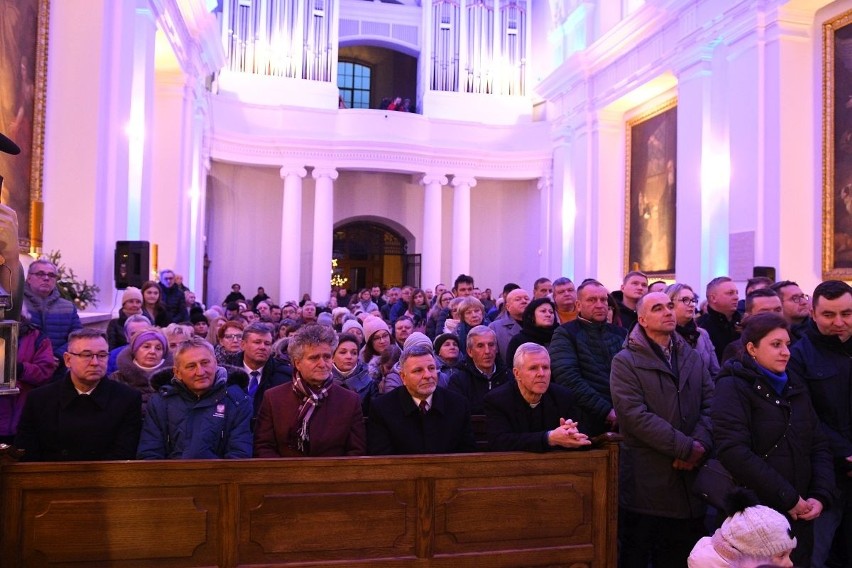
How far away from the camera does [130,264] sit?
9141 mm

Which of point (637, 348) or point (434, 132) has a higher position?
point (434, 132)

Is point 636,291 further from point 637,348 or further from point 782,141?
point 782,141

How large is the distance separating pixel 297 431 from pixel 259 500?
608 mm

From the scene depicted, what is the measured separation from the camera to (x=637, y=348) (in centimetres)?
397

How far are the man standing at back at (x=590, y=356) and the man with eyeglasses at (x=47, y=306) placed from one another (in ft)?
12.7

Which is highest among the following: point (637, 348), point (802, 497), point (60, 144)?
point (60, 144)

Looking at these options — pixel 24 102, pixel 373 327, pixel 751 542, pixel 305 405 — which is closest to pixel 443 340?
pixel 373 327

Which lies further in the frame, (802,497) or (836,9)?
(836,9)

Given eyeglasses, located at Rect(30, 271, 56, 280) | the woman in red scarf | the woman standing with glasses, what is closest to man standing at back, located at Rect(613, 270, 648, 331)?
the woman in red scarf

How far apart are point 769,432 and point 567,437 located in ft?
3.13

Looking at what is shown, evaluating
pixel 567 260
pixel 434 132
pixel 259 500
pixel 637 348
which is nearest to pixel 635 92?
pixel 567 260

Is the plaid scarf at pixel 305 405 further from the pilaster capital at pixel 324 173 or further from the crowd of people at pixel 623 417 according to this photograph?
the pilaster capital at pixel 324 173

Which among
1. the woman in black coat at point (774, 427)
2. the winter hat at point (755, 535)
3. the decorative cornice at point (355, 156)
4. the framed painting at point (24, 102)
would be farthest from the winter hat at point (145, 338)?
the decorative cornice at point (355, 156)

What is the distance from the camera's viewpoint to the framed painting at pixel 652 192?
13.8m
